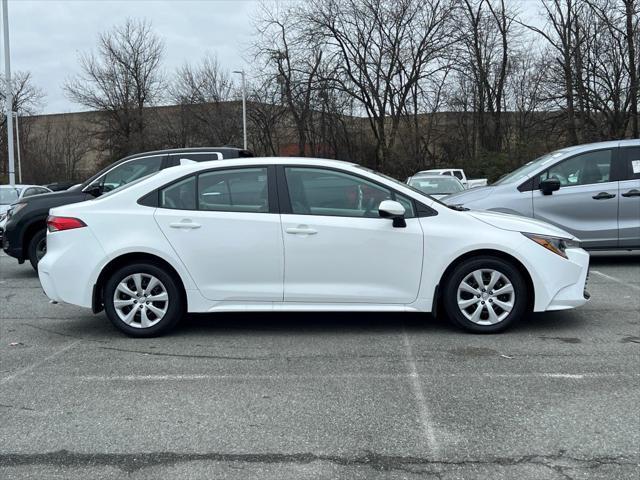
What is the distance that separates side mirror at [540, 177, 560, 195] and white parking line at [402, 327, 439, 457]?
472 cm

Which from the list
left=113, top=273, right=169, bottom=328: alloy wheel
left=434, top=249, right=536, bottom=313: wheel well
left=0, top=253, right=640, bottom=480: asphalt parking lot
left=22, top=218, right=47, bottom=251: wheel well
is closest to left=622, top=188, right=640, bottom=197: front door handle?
left=0, top=253, right=640, bottom=480: asphalt parking lot

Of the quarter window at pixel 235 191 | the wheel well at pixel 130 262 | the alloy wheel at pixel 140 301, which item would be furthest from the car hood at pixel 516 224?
the alloy wheel at pixel 140 301

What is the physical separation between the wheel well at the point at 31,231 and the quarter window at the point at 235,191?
4.93 m

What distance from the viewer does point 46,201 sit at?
9.82 meters

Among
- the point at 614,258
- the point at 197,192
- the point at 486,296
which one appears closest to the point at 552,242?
the point at 486,296

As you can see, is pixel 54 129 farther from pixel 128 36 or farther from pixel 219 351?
Answer: pixel 219 351

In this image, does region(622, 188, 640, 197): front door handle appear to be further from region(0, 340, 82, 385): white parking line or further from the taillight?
region(0, 340, 82, 385): white parking line

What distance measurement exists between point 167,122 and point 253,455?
4380 cm

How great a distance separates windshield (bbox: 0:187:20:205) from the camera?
1644cm

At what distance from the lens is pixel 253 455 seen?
3.53 metres

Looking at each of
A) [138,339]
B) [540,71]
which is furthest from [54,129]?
[138,339]

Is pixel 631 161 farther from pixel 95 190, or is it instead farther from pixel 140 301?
pixel 95 190

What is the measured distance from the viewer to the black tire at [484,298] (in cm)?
580

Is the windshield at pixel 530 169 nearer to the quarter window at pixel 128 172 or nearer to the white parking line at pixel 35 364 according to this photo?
the quarter window at pixel 128 172
